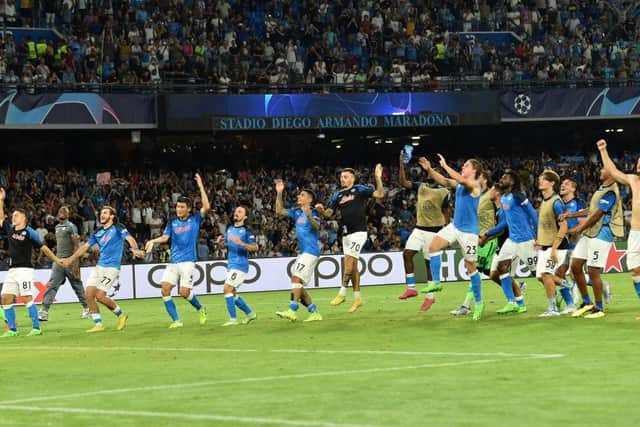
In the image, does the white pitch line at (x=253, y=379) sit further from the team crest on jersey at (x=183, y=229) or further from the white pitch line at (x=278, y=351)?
the team crest on jersey at (x=183, y=229)

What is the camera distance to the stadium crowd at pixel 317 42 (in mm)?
41438

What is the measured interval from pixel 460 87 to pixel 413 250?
25.1 meters

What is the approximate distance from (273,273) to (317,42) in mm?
13126

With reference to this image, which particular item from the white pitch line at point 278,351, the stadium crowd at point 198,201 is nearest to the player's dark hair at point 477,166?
the white pitch line at point 278,351

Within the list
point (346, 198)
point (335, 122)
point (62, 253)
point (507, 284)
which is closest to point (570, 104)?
point (335, 122)

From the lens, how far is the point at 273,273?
34719 millimetres

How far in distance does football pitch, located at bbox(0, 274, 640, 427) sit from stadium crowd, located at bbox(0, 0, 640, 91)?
67.7 ft

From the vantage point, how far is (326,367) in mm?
13750

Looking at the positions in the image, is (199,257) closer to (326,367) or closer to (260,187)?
(260,187)

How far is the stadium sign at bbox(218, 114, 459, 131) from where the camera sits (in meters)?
43.0

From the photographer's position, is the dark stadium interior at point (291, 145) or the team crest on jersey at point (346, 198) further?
the dark stadium interior at point (291, 145)

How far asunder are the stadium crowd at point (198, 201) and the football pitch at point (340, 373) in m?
16.0

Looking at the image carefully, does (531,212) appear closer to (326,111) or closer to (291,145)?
(326,111)

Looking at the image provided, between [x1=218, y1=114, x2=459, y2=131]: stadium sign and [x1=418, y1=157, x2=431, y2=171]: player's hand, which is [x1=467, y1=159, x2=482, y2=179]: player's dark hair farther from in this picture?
[x1=218, y1=114, x2=459, y2=131]: stadium sign
